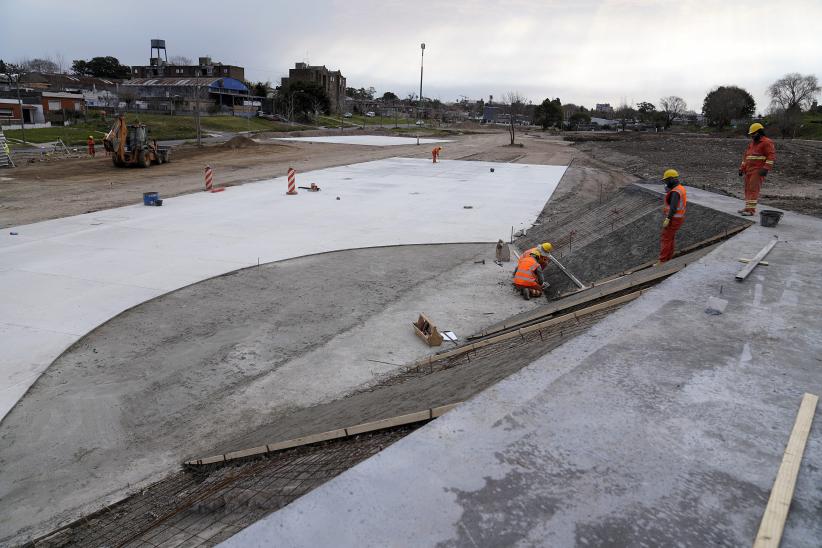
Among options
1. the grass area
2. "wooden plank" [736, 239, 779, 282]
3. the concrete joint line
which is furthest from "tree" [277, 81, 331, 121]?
the concrete joint line

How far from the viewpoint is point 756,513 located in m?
3.37

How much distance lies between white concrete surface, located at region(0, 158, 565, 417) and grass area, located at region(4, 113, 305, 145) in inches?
769

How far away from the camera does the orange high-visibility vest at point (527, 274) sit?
10734 mm

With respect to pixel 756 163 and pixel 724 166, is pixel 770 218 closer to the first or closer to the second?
pixel 756 163

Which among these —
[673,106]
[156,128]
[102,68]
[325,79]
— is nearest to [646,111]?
[673,106]

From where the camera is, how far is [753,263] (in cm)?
815

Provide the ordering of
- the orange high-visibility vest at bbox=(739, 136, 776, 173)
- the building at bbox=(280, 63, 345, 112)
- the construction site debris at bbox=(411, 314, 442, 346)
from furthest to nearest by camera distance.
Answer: the building at bbox=(280, 63, 345, 112), the orange high-visibility vest at bbox=(739, 136, 776, 173), the construction site debris at bbox=(411, 314, 442, 346)

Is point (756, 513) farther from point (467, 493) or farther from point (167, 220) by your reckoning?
point (167, 220)

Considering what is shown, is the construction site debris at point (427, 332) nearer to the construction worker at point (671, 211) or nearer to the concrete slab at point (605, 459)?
the concrete slab at point (605, 459)

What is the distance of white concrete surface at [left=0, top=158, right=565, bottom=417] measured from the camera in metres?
9.17

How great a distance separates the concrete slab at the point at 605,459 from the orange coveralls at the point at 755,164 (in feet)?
21.3

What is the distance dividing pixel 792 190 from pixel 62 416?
74.5 ft

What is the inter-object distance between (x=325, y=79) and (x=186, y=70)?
22719 millimetres

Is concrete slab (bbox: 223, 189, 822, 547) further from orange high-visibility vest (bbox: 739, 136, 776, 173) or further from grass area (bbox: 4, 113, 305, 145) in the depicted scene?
grass area (bbox: 4, 113, 305, 145)
